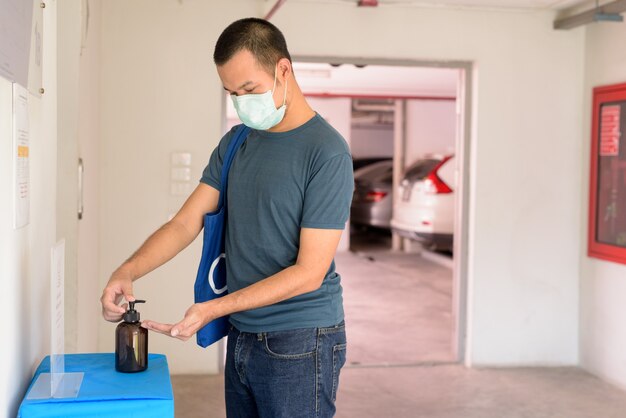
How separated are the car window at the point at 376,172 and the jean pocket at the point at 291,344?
1126cm

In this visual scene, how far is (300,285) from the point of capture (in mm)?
1916

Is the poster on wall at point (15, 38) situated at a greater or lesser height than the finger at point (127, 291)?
greater

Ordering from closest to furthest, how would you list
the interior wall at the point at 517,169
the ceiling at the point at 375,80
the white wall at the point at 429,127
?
1. the interior wall at the point at 517,169
2. the ceiling at the point at 375,80
3. the white wall at the point at 429,127

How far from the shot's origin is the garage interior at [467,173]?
4949mm

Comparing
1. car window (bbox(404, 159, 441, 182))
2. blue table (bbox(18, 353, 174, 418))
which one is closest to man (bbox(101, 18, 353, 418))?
blue table (bbox(18, 353, 174, 418))

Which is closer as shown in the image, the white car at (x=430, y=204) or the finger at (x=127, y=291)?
the finger at (x=127, y=291)

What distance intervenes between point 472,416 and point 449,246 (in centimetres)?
606

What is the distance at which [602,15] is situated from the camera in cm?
477

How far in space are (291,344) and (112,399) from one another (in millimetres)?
566

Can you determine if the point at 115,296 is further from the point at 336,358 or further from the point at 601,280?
the point at 601,280

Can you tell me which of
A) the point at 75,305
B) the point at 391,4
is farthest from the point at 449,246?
the point at 75,305

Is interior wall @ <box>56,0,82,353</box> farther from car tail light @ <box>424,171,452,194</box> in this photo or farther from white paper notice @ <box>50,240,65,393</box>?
car tail light @ <box>424,171,452,194</box>

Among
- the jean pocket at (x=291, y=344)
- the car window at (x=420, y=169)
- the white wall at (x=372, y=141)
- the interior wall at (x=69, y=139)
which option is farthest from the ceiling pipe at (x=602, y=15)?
the white wall at (x=372, y=141)

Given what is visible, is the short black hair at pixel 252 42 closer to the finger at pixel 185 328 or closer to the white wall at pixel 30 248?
the white wall at pixel 30 248
